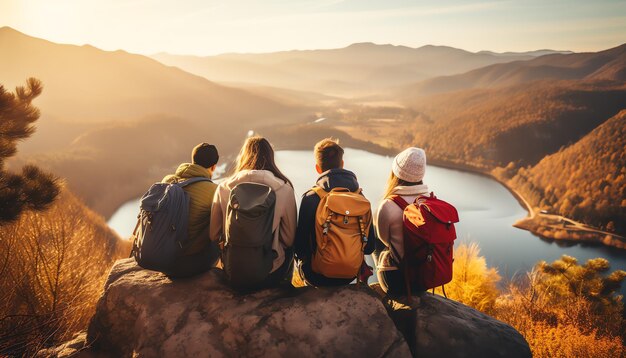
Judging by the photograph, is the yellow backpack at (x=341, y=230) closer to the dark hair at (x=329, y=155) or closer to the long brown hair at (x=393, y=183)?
the dark hair at (x=329, y=155)

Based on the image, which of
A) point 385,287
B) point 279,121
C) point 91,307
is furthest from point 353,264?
point 279,121

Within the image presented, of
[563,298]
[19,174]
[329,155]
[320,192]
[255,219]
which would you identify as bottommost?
[563,298]

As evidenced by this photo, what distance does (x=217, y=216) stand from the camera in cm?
343

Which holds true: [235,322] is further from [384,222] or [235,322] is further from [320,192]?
[384,222]

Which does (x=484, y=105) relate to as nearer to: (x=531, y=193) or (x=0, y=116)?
(x=531, y=193)

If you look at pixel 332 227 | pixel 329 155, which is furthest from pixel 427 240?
pixel 329 155

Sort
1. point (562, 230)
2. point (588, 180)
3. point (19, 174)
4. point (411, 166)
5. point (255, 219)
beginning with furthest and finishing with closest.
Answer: point (588, 180) < point (562, 230) < point (19, 174) < point (411, 166) < point (255, 219)

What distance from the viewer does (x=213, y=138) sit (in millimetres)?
121625

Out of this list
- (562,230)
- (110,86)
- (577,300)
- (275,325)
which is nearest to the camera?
(275,325)

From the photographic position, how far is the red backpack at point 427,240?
3.29 m

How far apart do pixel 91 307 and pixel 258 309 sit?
7772 millimetres

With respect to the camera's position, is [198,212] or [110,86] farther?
[110,86]

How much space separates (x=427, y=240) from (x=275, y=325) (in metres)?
1.77

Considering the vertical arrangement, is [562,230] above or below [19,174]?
below
